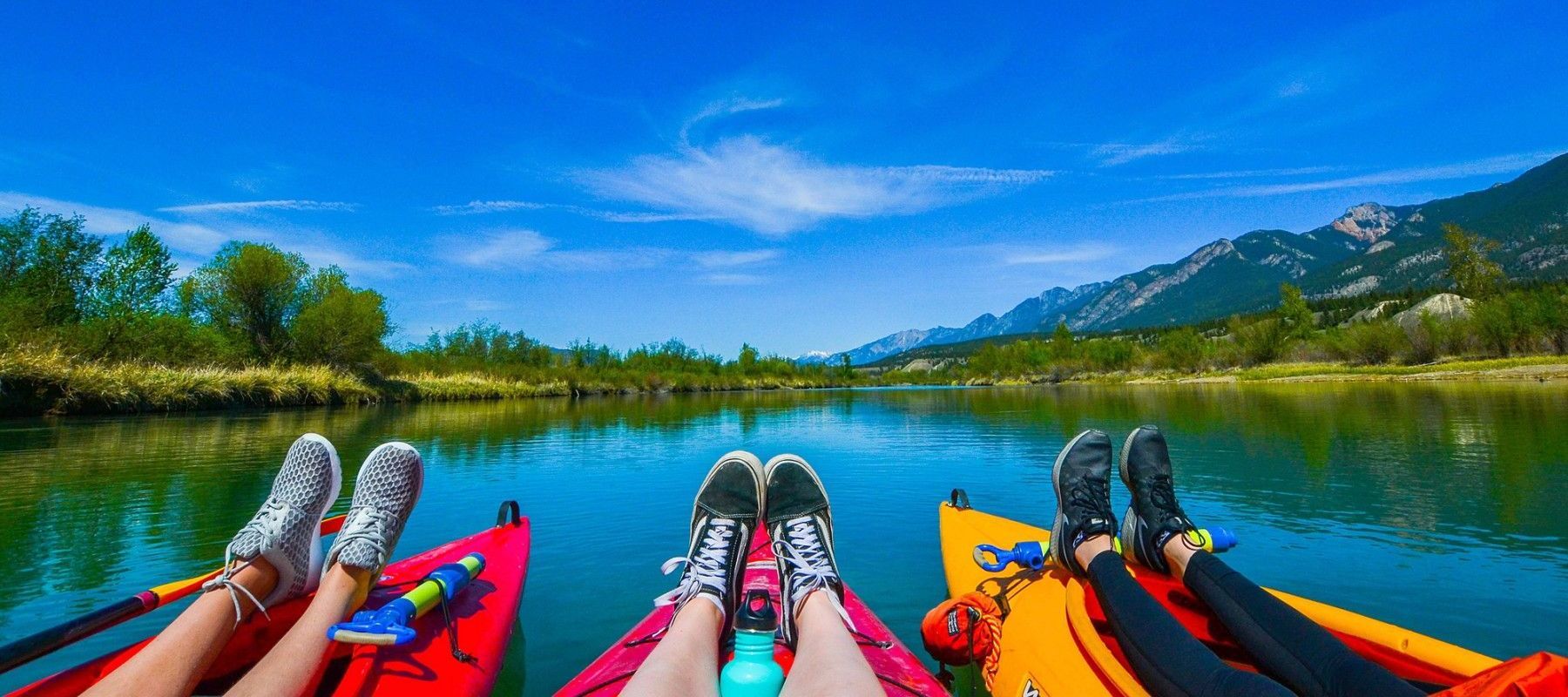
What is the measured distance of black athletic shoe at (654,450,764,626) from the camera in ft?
10.5

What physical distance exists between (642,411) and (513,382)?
2048 centimetres

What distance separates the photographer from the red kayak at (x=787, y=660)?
2312 millimetres

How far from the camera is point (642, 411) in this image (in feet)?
98.7

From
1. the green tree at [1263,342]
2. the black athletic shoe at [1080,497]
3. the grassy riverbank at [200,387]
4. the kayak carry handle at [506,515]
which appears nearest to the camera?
the black athletic shoe at [1080,497]

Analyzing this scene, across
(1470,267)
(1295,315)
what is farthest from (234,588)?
(1295,315)

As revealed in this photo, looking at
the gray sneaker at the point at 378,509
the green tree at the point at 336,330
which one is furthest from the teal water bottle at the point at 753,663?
the green tree at the point at 336,330

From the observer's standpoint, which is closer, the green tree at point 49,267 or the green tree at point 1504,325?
the green tree at point 49,267

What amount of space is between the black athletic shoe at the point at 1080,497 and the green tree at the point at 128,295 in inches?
1312

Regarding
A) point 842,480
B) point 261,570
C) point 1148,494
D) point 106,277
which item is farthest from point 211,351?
point 1148,494

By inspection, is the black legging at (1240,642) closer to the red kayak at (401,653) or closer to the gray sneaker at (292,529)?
the red kayak at (401,653)

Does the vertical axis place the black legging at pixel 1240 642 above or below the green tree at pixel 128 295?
below

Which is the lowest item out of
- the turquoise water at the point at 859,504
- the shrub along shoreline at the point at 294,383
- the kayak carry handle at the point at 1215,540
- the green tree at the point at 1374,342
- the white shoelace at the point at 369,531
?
the turquoise water at the point at 859,504

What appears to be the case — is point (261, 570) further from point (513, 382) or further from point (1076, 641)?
point (513, 382)

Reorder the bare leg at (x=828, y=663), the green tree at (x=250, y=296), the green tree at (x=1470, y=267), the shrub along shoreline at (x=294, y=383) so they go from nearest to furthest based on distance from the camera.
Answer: the bare leg at (x=828, y=663) → the shrub along shoreline at (x=294, y=383) → the green tree at (x=250, y=296) → the green tree at (x=1470, y=267)
